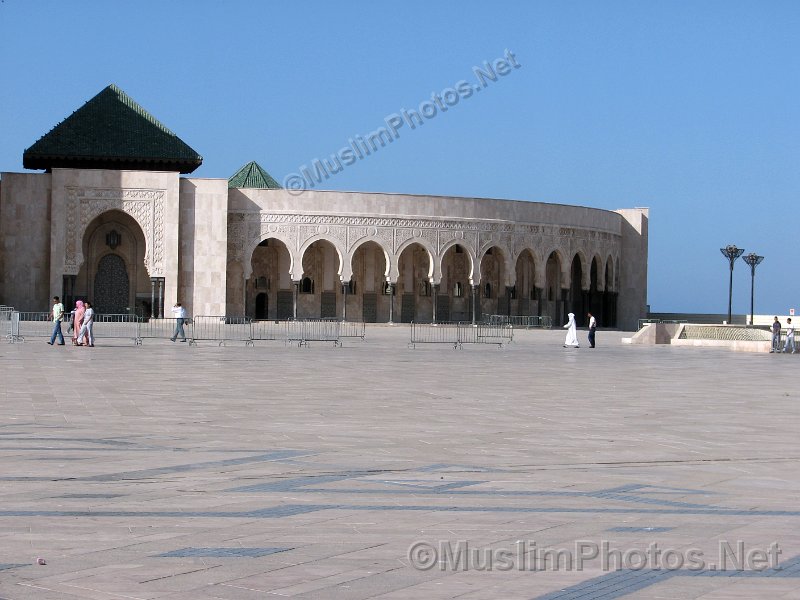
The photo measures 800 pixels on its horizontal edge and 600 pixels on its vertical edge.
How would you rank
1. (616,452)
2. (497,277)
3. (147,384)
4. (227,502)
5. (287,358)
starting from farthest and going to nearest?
(497,277) < (287,358) < (147,384) < (616,452) < (227,502)

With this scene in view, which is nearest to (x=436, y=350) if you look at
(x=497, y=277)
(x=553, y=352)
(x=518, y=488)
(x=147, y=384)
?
(x=553, y=352)

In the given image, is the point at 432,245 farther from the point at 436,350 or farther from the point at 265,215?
the point at 436,350

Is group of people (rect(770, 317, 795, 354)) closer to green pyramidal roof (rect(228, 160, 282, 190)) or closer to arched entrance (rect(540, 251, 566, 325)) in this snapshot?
arched entrance (rect(540, 251, 566, 325))

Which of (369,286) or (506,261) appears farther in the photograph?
(506,261)

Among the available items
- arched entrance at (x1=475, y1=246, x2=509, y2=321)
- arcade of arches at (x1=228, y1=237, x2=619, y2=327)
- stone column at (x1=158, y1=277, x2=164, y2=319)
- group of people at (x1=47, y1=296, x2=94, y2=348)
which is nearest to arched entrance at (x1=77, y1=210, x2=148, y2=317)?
stone column at (x1=158, y1=277, x2=164, y2=319)

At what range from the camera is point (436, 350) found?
28609 mm

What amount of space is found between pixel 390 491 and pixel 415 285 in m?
44.5

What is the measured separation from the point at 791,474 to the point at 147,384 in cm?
893

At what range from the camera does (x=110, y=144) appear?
49125 millimetres

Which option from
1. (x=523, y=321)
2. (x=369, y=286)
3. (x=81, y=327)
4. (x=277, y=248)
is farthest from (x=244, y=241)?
(x=81, y=327)

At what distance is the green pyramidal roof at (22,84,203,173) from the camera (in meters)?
48.9

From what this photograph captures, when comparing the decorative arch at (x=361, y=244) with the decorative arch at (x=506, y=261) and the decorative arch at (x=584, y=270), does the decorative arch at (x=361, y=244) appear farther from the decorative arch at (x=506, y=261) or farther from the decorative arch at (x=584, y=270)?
the decorative arch at (x=584, y=270)

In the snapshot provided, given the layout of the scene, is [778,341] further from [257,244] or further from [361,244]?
[257,244]

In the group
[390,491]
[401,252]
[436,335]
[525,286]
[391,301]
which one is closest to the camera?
[390,491]
